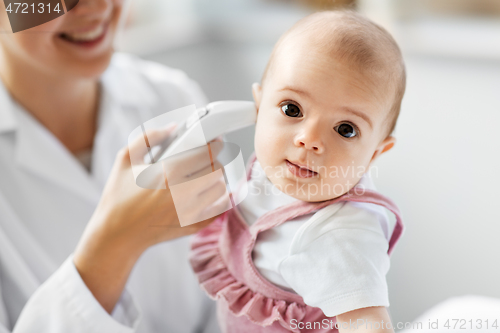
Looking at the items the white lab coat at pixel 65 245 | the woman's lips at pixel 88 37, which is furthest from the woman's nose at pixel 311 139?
the woman's lips at pixel 88 37

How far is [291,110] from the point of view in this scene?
0.40 metres

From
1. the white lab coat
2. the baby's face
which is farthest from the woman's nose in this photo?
the white lab coat

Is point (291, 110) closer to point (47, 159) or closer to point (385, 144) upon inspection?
point (385, 144)

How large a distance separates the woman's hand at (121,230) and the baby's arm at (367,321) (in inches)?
7.7

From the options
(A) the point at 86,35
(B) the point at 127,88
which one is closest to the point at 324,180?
(A) the point at 86,35

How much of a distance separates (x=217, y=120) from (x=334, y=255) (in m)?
0.18

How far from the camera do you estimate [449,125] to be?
0.85 meters

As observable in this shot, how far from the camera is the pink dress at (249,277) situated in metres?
0.43

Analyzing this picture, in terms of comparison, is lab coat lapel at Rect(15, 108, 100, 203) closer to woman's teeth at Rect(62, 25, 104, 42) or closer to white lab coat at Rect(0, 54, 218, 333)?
white lab coat at Rect(0, 54, 218, 333)

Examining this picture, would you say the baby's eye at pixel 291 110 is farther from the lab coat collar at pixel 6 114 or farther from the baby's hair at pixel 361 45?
the lab coat collar at pixel 6 114

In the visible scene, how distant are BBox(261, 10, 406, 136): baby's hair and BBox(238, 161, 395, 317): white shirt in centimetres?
10

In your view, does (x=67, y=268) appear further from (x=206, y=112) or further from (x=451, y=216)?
(x=451, y=216)

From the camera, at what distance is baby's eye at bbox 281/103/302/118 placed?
40 centimetres

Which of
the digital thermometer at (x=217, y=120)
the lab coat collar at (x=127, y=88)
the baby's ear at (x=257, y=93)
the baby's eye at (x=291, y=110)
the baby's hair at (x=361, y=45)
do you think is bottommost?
the lab coat collar at (x=127, y=88)
